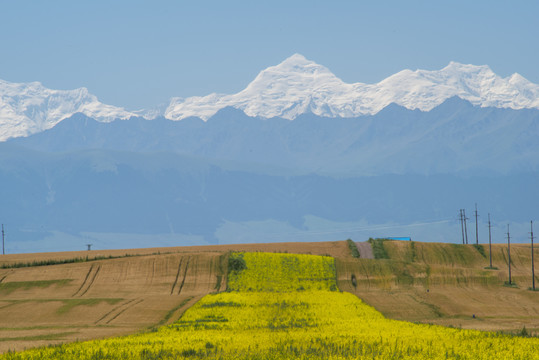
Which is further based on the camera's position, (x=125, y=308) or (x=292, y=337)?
(x=125, y=308)

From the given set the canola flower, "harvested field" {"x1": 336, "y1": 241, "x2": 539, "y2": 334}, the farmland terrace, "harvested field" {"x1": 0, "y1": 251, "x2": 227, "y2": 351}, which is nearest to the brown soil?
"harvested field" {"x1": 0, "y1": 251, "x2": 227, "y2": 351}

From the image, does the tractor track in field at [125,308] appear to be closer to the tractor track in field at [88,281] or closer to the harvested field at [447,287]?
the tractor track in field at [88,281]

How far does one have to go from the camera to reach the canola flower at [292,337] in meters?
46.0

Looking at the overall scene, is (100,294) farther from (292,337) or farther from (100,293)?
(292,337)

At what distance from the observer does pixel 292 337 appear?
2099 inches

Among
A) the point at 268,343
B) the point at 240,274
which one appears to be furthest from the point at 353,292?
the point at 268,343

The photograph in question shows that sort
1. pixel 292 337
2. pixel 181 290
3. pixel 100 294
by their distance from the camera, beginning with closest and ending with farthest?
1. pixel 292 337
2. pixel 100 294
3. pixel 181 290

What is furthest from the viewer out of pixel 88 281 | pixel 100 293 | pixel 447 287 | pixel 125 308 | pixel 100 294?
pixel 447 287

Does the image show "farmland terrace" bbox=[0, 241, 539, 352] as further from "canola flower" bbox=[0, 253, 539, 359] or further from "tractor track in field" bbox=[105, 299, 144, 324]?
"canola flower" bbox=[0, 253, 539, 359]

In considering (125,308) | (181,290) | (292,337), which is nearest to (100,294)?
(181,290)

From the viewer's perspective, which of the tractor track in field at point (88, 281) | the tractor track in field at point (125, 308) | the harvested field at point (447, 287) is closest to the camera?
the tractor track in field at point (125, 308)

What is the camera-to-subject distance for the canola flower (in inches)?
1812

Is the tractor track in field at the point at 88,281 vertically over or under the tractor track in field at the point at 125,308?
over

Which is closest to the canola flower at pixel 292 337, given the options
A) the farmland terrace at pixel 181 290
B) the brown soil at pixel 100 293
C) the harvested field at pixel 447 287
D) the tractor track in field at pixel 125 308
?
the farmland terrace at pixel 181 290
